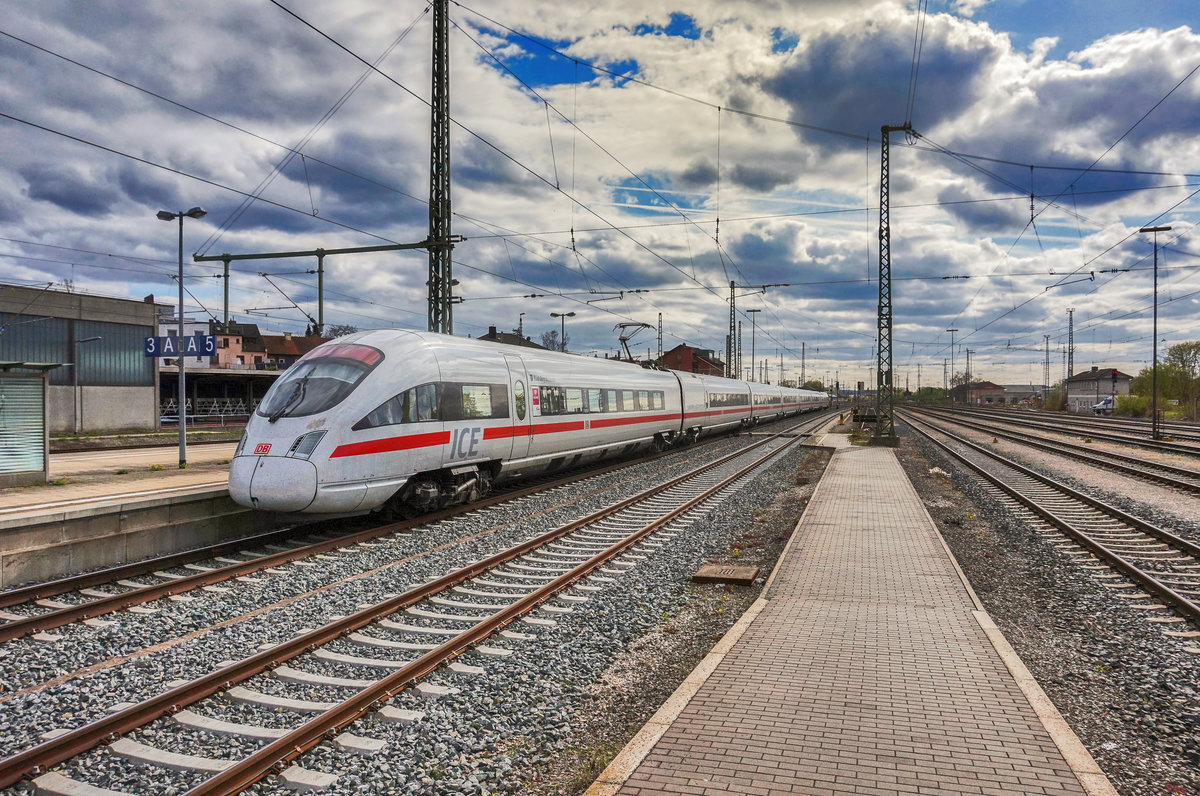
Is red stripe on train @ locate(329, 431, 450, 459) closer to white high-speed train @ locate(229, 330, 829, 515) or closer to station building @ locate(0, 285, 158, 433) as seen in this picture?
white high-speed train @ locate(229, 330, 829, 515)

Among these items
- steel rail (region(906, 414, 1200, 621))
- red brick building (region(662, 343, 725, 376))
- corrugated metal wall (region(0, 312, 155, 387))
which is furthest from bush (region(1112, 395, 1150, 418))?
corrugated metal wall (region(0, 312, 155, 387))

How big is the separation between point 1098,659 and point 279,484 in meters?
9.73

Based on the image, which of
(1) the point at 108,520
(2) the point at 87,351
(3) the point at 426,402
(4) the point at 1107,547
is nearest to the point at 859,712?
(3) the point at 426,402

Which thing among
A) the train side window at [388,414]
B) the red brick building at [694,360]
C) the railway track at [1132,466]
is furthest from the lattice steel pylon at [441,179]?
the red brick building at [694,360]

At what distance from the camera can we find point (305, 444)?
400 inches

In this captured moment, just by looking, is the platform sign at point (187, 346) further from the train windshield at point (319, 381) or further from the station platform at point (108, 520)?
the train windshield at point (319, 381)

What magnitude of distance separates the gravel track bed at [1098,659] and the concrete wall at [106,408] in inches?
1346

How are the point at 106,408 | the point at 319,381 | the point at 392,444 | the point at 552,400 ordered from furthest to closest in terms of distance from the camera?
the point at 106,408 → the point at 552,400 → the point at 392,444 → the point at 319,381

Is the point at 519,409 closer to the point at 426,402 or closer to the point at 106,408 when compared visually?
the point at 426,402

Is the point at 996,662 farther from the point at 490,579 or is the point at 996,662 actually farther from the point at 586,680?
the point at 490,579

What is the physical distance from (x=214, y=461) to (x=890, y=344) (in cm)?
→ 2307

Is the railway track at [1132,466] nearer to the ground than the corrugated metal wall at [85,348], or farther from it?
nearer to the ground

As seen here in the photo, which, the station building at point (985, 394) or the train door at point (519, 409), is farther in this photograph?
the station building at point (985, 394)

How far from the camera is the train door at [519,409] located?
49.2 feet
